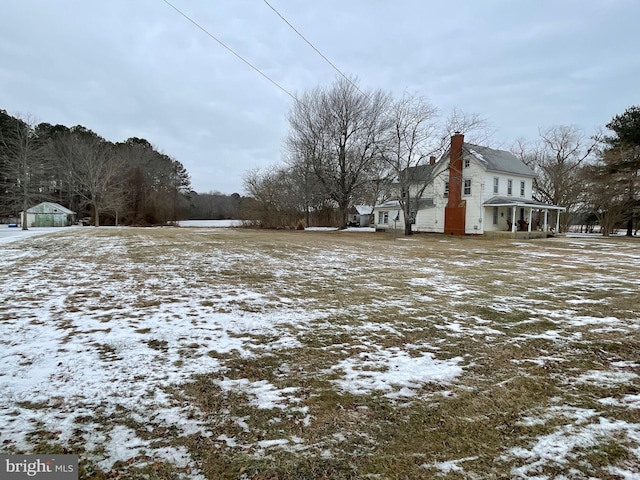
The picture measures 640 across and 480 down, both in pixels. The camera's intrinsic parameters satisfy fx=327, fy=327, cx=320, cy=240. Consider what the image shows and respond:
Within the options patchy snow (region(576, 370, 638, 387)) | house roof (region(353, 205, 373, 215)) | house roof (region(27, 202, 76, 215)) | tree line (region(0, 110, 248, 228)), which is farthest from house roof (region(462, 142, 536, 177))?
house roof (region(27, 202, 76, 215))

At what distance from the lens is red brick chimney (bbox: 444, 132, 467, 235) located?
80.7ft

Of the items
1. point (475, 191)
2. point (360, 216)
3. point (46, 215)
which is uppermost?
point (475, 191)

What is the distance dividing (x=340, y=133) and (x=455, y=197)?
11142mm

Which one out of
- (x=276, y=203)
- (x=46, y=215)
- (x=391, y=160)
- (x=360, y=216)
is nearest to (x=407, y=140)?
(x=391, y=160)

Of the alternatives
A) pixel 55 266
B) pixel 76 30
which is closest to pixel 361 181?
pixel 76 30

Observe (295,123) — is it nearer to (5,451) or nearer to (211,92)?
(211,92)

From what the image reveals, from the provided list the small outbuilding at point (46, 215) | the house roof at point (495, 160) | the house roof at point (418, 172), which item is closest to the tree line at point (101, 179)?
the small outbuilding at point (46, 215)

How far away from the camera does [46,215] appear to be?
38812 mm

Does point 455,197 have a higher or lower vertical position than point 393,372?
higher

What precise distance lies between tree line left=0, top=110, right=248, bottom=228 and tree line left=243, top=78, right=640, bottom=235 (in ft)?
34.8

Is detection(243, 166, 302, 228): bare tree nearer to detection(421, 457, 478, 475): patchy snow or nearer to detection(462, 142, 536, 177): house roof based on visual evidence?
detection(462, 142, 536, 177): house roof

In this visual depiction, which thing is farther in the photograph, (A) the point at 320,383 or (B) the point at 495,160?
(B) the point at 495,160

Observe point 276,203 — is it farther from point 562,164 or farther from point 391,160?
point 562,164

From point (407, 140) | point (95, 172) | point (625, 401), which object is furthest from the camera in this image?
point (95, 172)
